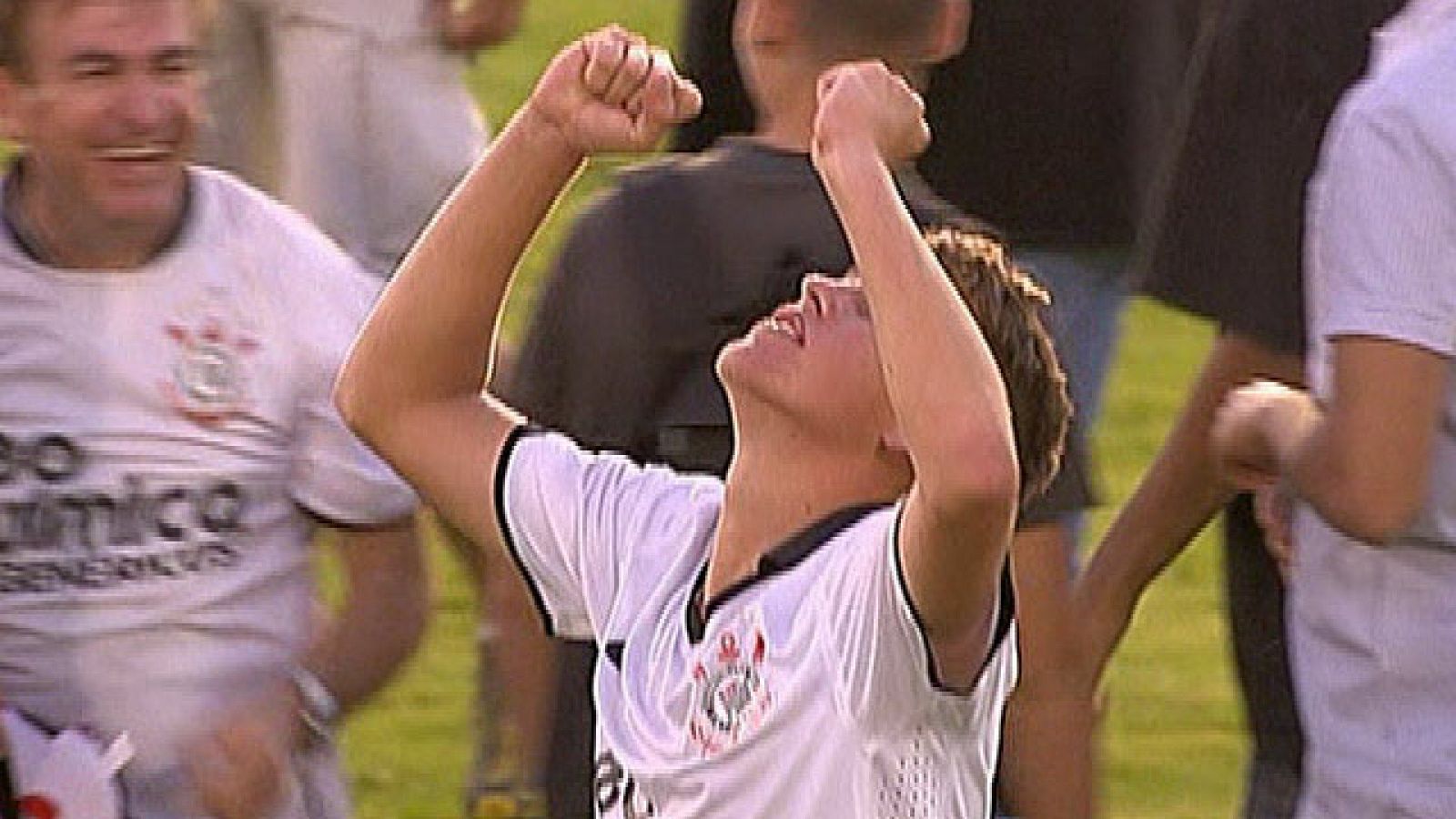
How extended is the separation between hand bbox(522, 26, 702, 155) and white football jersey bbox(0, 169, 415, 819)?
0.70 meters

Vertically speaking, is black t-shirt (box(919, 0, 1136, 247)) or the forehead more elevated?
the forehead

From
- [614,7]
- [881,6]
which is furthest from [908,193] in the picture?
[614,7]

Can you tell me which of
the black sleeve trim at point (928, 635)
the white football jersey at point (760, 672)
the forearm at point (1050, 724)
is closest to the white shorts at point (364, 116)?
the forearm at point (1050, 724)

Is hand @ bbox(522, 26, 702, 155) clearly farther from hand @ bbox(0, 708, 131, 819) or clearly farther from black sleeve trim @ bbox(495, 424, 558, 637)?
hand @ bbox(0, 708, 131, 819)

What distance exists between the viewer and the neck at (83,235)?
5105 mm

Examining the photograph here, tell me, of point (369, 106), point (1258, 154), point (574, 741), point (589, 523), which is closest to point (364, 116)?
point (369, 106)

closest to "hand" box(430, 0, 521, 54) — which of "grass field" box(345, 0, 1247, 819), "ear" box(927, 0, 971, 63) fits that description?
"grass field" box(345, 0, 1247, 819)

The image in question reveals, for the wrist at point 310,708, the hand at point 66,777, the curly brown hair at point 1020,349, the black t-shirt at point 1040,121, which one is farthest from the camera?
the black t-shirt at point 1040,121

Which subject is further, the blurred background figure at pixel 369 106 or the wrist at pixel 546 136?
the blurred background figure at pixel 369 106

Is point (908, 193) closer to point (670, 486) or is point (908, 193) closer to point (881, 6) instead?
point (881, 6)

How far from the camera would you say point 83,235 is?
16.8 feet

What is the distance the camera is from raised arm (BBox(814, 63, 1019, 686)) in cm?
403

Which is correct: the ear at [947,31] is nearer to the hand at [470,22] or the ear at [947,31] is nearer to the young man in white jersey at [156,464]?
the young man in white jersey at [156,464]

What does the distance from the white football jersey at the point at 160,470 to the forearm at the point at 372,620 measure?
9 centimetres
